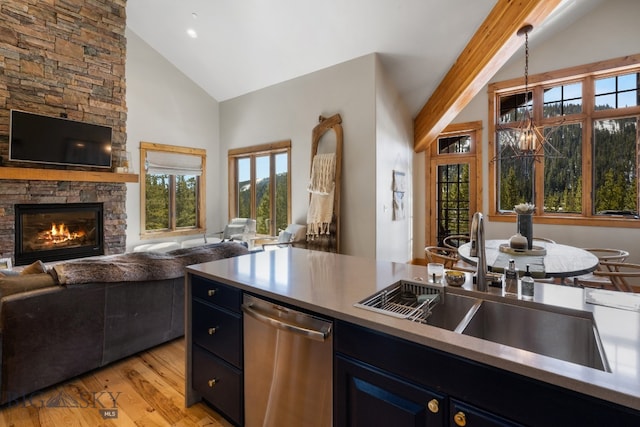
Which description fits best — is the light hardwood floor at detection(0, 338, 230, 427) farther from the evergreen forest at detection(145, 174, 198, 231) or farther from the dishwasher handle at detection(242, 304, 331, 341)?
the evergreen forest at detection(145, 174, 198, 231)

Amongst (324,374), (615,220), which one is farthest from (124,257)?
(615,220)

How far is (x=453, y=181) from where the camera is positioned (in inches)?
238

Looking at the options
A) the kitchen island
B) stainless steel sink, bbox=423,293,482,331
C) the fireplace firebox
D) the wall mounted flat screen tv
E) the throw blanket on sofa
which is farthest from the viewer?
the fireplace firebox

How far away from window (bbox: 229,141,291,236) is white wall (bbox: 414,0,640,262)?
3.58m

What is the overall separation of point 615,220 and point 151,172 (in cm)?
764

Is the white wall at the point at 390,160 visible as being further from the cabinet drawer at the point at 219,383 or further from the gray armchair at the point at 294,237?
the cabinet drawer at the point at 219,383

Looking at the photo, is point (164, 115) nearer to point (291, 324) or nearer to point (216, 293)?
point (216, 293)

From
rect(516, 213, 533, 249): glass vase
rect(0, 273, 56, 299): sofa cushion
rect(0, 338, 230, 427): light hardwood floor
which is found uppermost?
rect(516, 213, 533, 249): glass vase

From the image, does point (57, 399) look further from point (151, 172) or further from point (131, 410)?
point (151, 172)

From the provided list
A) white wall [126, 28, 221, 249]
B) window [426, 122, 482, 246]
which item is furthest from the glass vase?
white wall [126, 28, 221, 249]

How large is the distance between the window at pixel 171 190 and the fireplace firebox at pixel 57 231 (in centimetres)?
94

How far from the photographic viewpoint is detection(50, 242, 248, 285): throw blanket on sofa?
2260 millimetres

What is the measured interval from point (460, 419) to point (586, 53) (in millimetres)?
6168

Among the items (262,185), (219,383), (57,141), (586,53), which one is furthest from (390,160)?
(57,141)
